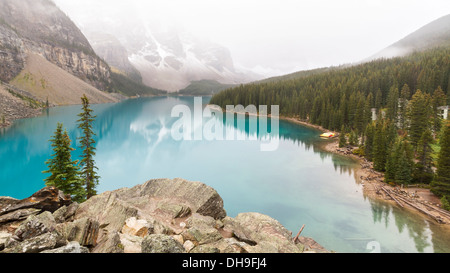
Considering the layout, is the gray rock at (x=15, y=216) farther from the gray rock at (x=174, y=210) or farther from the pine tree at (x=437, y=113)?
the pine tree at (x=437, y=113)

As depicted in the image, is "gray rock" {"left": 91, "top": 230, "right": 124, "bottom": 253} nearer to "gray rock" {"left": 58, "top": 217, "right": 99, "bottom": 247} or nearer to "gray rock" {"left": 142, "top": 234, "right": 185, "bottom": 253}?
"gray rock" {"left": 58, "top": 217, "right": 99, "bottom": 247}

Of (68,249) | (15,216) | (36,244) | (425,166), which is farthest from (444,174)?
(15,216)

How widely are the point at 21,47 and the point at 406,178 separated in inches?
9369

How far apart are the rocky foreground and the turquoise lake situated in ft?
26.7

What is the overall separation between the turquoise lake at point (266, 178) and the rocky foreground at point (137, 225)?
8.14 m

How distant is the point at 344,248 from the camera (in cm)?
2259

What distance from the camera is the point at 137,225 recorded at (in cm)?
1240

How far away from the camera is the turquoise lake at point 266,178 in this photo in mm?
25078

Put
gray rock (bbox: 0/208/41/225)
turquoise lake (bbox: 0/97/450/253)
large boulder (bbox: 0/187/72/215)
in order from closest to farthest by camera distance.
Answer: gray rock (bbox: 0/208/41/225) → large boulder (bbox: 0/187/72/215) → turquoise lake (bbox: 0/97/450/253)

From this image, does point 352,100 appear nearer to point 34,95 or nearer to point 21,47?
point 34,95

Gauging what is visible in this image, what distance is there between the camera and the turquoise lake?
25078 millimetres
